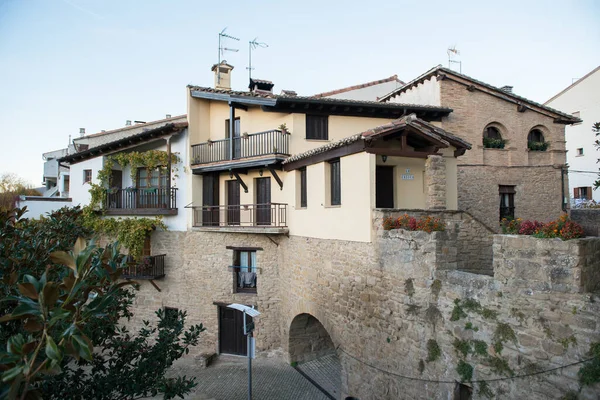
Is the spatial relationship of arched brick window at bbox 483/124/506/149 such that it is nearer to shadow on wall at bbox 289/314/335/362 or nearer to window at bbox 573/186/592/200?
shadow on wall at bbox 289/314/335/362

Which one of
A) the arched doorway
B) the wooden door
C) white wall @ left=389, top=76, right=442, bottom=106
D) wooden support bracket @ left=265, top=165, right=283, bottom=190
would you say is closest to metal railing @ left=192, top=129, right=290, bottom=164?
the wooden door

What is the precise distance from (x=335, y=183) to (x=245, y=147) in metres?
5.54

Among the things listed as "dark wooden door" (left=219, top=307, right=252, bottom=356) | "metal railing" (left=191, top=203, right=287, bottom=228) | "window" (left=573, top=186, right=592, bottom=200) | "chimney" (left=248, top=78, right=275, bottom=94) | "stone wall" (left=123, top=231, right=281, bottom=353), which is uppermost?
"chimney" (left=248, top=78, right=275, bottom=94)

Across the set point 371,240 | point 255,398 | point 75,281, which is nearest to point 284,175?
point 371,240

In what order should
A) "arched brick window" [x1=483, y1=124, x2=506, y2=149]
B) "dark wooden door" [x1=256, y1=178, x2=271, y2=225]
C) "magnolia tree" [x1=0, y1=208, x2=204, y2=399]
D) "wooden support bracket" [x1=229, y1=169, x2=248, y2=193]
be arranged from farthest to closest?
"arched brick window" [x1=483, y1=124, x2=506, y2=149] < "wooden support bracket" [x1=229, y1=169, x2=248, y2=193] < "dark wooden door" [x1=256, y1=178, x2=271, y2=225] < "magnolia tree" [x1=0, y1=208, x2=204, y2=399]

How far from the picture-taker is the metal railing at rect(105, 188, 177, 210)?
16.0 meters

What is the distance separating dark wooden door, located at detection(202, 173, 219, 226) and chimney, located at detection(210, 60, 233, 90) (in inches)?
215

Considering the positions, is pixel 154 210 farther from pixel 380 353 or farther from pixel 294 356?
pixel 380 353

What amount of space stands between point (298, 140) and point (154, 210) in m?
7.33

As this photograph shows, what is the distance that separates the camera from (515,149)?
16.4 metres

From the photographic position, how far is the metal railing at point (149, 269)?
51.3ft

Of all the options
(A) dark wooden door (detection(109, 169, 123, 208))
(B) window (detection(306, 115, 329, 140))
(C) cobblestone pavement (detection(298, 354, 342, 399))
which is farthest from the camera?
(A) dark wooden door (detection(109, 169, 123, 208))

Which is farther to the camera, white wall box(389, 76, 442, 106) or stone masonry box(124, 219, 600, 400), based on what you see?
white wall box(389, 76, 442, 106)

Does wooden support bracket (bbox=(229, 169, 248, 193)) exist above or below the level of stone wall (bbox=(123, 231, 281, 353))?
above
